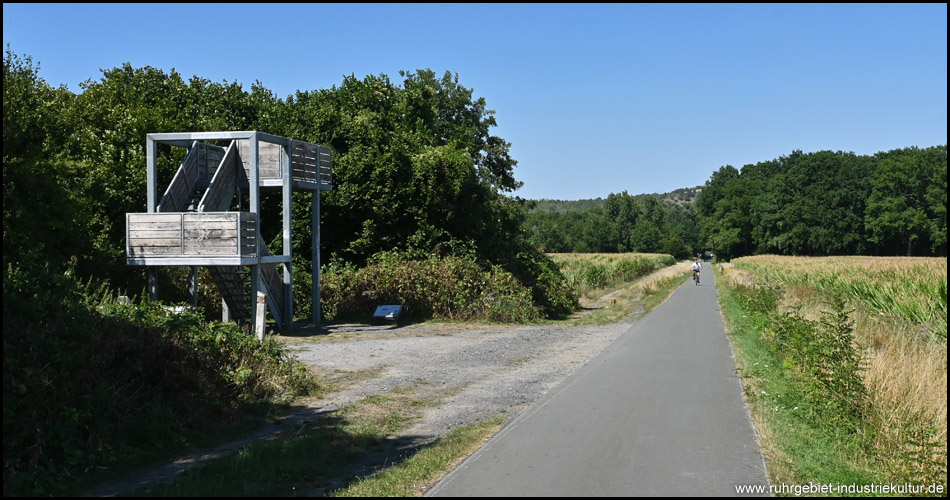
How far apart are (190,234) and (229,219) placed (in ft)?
3.69

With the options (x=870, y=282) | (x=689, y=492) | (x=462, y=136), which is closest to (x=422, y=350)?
(x=689, y=492)

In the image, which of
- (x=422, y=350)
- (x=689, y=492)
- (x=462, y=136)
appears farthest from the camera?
(x=462, y=136)

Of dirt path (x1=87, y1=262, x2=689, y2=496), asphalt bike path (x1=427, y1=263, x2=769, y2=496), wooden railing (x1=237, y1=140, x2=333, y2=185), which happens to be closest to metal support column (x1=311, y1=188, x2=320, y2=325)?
wooden railing (x1=237, y1=140, x2=333, y2=185)

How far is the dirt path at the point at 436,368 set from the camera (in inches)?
366

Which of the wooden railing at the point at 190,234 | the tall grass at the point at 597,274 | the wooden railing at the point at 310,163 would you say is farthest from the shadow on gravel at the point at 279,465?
the tall grass at the point at 597,274

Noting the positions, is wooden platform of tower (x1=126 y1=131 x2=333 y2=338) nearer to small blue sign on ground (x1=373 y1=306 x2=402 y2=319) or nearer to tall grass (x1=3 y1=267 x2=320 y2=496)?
small blue sign on ground (x1=373 y1=306 x2=402 y2=319)

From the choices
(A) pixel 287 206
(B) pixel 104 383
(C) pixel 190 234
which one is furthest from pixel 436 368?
(A) pixel 287 206

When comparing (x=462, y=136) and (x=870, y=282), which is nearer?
(x=870, y=282)

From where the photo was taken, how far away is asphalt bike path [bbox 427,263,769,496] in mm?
6926

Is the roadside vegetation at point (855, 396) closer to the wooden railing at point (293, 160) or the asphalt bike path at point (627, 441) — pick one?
the asphalt bike path at point (627, 441)

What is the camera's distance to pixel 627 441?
856 cm

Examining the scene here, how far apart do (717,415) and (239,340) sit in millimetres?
6805

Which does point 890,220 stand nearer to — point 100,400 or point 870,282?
point 870,282

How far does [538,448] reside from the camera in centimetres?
828
